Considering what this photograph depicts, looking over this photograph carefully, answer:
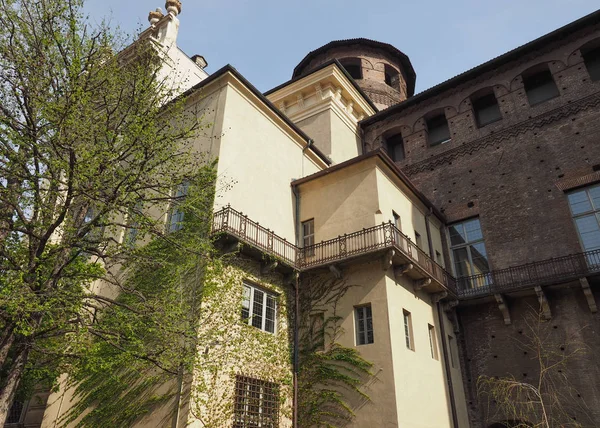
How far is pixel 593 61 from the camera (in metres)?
19.3

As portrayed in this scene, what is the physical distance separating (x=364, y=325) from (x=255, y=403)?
381 centimetres

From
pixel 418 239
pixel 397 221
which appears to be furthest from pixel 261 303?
pixel 418 239

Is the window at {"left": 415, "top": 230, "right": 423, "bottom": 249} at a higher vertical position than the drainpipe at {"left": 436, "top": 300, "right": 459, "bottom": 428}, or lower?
higher

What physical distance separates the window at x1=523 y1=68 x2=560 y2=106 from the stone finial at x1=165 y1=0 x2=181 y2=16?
17.2 meters

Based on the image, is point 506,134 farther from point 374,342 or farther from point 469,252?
point 374,342

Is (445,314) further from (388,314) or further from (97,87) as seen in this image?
(97,87)

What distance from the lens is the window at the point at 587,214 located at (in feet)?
52.2

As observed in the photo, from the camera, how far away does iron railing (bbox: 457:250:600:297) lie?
599 inches

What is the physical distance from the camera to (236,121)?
15.4 m

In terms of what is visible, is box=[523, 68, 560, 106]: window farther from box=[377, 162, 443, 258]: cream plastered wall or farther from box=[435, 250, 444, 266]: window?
box=[435, 250, 444, 266]: window

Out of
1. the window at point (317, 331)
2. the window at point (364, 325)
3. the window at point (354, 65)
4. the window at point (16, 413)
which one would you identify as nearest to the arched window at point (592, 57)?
the window at point (354, 65)

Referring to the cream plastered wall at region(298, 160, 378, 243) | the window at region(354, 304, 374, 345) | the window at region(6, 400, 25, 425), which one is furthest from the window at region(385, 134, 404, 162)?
the window at region(6, 400, 25, 425)

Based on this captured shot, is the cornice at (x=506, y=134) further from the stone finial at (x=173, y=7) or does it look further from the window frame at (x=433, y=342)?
the stone finial at (x=173, y=7)

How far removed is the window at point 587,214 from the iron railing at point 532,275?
29.9 inches
